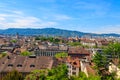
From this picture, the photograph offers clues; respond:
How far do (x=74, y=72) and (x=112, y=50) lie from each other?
37.5m

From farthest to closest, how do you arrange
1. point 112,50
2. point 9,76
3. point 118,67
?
point 112,50 < point 118,67 < point 9,76

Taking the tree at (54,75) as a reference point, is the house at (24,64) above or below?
below

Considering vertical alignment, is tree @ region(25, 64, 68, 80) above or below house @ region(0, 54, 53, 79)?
above

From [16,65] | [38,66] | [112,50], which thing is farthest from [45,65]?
[112,50]

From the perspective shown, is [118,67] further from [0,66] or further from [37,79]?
[0,66]

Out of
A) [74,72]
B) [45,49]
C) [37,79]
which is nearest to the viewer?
[37,79]

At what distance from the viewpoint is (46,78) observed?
4100cm

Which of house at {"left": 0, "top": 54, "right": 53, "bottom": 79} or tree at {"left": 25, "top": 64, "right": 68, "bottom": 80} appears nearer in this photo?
tree at {"left": 25, "top": 64, "right": 68, "bottom": 80}

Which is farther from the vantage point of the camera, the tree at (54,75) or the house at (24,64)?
the house at (24,64)

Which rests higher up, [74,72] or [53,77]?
[53,77]

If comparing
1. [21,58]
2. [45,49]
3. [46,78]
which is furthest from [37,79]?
[45,49]

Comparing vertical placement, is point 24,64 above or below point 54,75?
below

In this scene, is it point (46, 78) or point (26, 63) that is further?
point (26, 63)

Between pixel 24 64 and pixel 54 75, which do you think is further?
pixel 24 64
